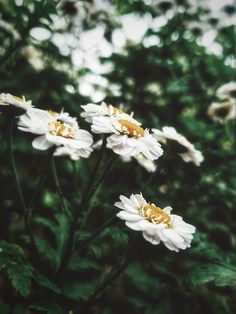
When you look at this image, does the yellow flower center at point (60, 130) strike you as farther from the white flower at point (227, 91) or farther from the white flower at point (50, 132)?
the white flower at point (227, 91)

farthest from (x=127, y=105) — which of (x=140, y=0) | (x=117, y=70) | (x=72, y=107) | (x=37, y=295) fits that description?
(x=37, y=295)

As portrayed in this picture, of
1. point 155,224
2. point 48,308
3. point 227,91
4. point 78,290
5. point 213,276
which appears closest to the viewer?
point 155,224

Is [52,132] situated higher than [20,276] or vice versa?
[52,132]

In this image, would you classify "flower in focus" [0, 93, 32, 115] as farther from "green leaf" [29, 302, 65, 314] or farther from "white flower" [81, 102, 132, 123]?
"green leaf" [29, 302, 65, 314]

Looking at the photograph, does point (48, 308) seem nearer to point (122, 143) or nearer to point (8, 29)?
point (122, 143)

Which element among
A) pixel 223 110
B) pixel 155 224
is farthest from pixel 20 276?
pixel 223 110

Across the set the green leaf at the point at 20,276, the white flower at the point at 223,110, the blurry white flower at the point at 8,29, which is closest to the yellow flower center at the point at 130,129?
the green leaf at the point at 20,276
